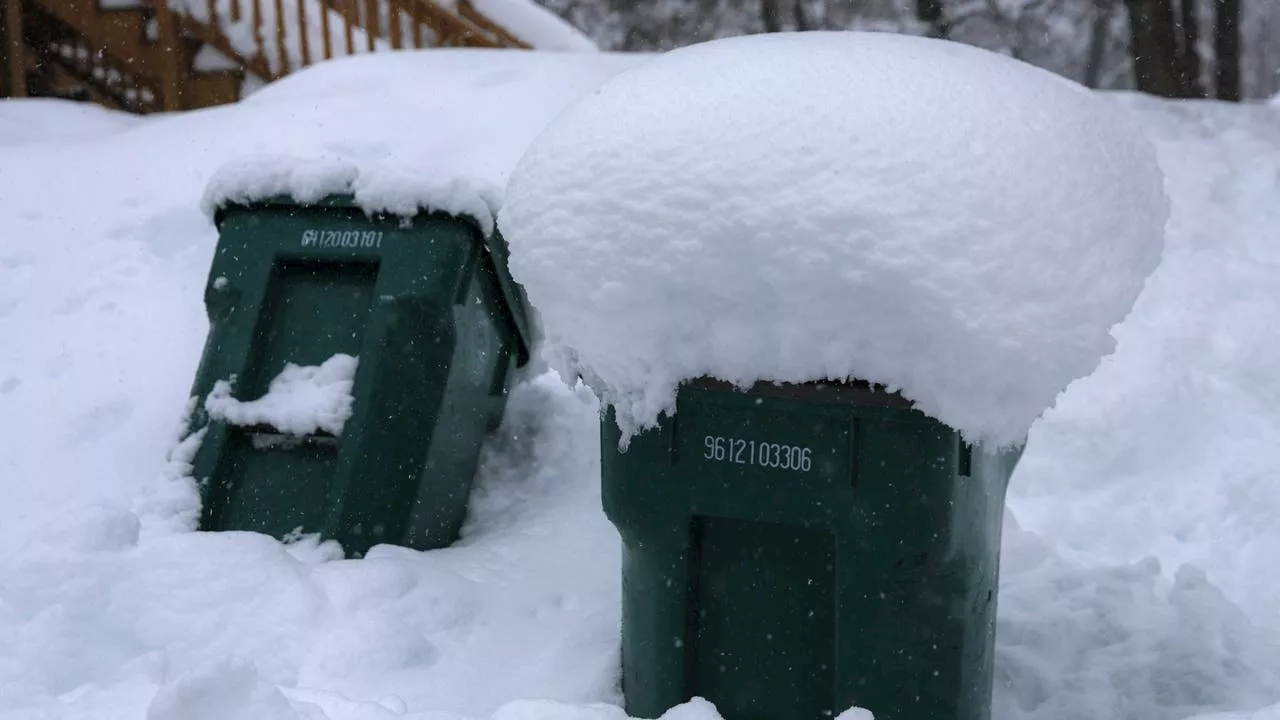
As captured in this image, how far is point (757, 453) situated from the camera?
8.00 ft

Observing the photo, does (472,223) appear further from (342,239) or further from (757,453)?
(757,453)

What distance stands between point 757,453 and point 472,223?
1.51m

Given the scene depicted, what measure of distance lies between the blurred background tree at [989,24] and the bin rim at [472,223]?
8790 millimetres

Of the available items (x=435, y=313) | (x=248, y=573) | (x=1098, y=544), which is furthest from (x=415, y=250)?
(x=1098, y=544)

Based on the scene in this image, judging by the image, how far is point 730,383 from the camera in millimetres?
2402

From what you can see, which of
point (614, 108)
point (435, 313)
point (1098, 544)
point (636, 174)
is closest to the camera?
point (636, 174)

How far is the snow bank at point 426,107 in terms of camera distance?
618 centimetres

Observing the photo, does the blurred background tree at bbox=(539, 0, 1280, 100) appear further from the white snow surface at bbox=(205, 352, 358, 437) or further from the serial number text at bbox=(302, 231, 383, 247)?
the white snow surface at bbox=(205, 352, 358, 437)

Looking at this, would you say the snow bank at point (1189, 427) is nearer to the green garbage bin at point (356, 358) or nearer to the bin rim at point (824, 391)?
the bin rim at point (824, 391)

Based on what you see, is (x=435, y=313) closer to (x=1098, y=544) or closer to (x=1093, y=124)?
(x=1093, y=124)

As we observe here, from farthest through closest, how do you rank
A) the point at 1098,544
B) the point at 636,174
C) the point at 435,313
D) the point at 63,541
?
the point at 1098,544 < the point at 435,313 < the point at 63,541 < the point at 636,174

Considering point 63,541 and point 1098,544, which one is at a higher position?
point 63,541

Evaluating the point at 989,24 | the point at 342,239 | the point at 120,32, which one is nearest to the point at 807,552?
the point at 342,239

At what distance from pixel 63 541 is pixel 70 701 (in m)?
0.63
